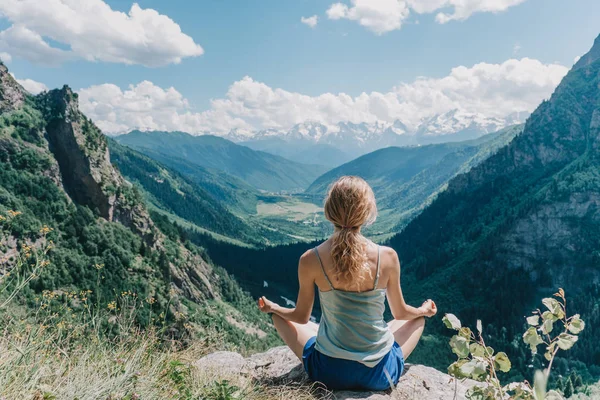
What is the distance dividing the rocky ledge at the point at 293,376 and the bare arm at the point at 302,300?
3.76 feet

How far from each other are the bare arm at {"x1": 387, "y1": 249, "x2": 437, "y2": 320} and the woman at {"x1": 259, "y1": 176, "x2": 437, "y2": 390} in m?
0.02

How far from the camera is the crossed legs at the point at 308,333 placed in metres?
7.41

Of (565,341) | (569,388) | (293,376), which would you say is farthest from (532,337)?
(569,388)

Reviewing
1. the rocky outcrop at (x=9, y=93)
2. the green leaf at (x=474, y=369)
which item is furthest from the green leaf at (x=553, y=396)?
the rocky outcrop at (x=9, y=93)

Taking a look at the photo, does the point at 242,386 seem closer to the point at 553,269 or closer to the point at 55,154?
the point at 55,154

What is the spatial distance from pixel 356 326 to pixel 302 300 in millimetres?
1094

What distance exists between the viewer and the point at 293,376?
740 centimetres

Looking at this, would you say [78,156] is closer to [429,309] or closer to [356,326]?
[356,326]

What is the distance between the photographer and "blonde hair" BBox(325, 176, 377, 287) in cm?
604

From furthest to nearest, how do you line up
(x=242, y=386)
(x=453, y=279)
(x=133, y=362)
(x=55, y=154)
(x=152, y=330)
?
(x=453, y=279)
(x=55, y=154)
(x=152, y=330)
(x=242, y=386)
(x=133, y=362)

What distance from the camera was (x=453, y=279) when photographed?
6703 inches

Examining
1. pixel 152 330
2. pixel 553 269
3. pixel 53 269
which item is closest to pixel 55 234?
pixel 53 269

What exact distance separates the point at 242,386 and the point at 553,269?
187 metres

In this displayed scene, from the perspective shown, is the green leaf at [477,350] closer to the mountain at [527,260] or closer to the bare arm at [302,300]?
the bare arm at [302,300]
